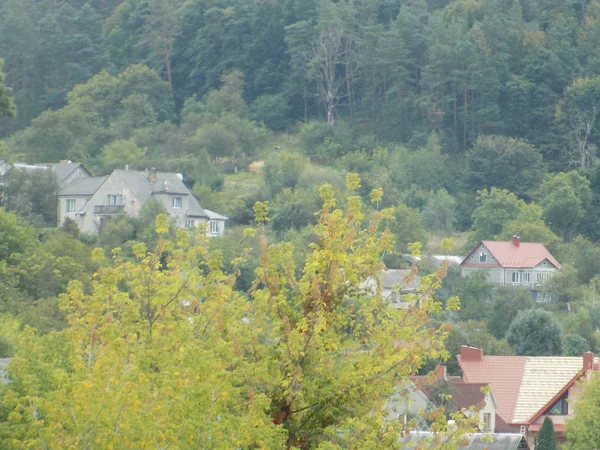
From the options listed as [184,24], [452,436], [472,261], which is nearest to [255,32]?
[184,24]

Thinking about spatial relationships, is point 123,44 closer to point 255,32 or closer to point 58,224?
point 255,32

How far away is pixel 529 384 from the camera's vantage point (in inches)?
1779

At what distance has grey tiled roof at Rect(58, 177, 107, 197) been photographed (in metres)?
75.4

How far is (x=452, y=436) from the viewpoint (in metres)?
13.2

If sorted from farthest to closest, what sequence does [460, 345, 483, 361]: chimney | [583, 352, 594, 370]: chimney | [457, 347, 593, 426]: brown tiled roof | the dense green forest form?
the dense green forest
[460, 345, 483, 361]: chimney
[457, 347, 593, 426]: brown tiled roof
[583, 352, 594, 370]: chimney

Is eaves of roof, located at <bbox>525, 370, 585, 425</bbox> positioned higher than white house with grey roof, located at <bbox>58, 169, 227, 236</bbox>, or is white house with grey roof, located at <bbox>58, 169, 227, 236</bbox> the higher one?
white house with grey roof, located at <bbox>58, 169, 227, 236</bbox>

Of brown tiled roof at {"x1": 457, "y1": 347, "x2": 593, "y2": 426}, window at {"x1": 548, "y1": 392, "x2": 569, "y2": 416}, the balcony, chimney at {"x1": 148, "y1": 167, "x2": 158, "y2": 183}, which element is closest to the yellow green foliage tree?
brown tiled roof at {"x1": 457, "y1": 347, "x2": 593, "y2": 426}

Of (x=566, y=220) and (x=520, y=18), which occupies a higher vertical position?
(x=520, y=18)

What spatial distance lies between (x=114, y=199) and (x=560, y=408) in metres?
35.8

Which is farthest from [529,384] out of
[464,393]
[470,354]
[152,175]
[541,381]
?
[152,175]

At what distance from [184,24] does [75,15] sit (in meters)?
10.7

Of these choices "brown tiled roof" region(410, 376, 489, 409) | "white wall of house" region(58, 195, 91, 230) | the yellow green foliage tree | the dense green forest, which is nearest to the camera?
the yellow green foliage tree

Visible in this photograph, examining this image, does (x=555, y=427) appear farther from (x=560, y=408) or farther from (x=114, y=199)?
(x=114, y=199)

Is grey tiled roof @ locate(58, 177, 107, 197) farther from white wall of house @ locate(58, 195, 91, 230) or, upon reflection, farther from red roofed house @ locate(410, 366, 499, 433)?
red roofed house @ locate(410, 366, 499, 433)
